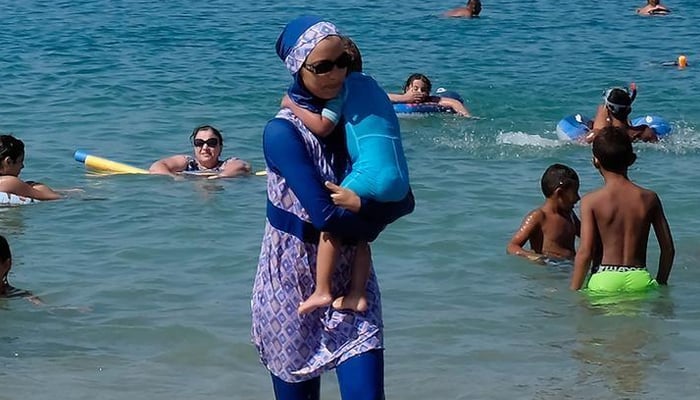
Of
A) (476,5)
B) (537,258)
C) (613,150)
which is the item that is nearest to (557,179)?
(537,258)

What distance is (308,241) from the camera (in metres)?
3.71

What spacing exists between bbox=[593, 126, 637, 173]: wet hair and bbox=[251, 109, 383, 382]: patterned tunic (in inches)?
109

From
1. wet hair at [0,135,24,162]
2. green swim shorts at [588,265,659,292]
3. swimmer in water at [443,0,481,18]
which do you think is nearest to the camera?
green swim shorts at [588,265,659,292]

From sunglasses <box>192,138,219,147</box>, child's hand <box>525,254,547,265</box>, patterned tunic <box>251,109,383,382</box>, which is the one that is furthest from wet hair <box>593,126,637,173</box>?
sunglasses <box>192,138,219,147</box>

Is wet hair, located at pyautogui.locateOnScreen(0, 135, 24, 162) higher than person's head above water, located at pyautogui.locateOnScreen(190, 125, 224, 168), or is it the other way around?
wet hair, located at pyautogui.locateOnScreen(0, 135, 24, 162)

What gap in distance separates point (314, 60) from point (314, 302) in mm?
677

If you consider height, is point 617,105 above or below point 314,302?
below

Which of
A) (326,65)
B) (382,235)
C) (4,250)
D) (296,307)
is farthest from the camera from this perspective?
(382,235)

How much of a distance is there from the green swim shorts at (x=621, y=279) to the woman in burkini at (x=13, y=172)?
4.67 meters

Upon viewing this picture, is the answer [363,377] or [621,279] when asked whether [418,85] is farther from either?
[363,377]

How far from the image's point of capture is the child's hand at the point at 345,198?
140 inches

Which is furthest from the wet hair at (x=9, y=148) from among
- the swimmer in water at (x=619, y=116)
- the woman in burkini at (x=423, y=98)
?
the woman in burkini at (x=423, y=98)

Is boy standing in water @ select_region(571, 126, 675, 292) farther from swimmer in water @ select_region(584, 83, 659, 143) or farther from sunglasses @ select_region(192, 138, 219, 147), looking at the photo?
sunglasses @ select_region(192, 138, 219, 147)

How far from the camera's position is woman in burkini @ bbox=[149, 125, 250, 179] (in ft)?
35.1
